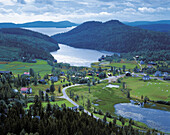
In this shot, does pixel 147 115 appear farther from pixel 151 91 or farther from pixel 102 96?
pixel 151 91

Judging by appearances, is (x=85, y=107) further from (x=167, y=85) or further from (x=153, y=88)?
(x=167, y=85)

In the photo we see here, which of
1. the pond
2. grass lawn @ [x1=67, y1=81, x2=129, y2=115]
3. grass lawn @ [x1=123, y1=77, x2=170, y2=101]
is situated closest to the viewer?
the pond

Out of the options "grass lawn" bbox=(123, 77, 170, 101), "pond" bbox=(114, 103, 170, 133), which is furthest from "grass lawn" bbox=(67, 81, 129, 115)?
"grass lawn" bbox=(123, 77, 170, 101)

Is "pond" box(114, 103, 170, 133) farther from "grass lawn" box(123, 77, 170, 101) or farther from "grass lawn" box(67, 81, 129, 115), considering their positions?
"grass lawn" box(123, 77, 170, 101)

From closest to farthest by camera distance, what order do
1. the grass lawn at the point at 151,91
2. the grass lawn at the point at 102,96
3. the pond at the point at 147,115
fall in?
the pond at the point at 147,115 < the grass lawn at the point at 102,96 < the grass lawn at the point at 151,91

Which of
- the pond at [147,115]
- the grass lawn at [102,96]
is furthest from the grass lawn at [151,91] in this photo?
the pond at [147,115]

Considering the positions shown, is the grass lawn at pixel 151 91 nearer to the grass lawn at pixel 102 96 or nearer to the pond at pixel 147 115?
the grass lawn at pixel 102 96

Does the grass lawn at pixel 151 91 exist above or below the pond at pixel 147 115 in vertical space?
above

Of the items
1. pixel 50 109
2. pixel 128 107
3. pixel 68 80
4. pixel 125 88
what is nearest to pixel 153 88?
pixel 125 88
